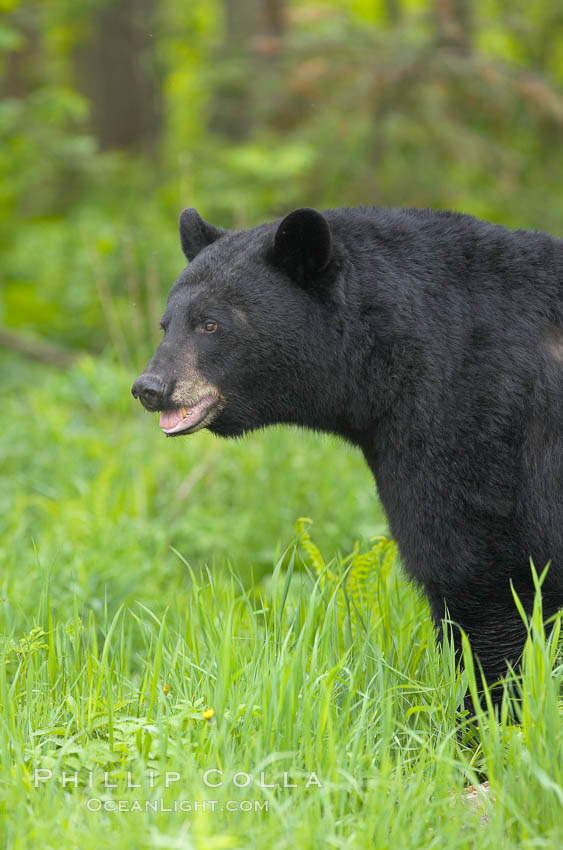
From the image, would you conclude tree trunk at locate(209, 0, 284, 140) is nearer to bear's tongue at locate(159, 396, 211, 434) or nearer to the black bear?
the black bear

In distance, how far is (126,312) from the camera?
9.26m

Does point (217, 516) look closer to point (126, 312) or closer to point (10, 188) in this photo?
point (126, 312)

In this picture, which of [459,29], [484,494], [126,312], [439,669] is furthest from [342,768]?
[459,29]

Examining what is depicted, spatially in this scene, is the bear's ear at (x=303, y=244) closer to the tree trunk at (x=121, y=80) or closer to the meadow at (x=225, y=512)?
the meadow at (x=225, y=512)

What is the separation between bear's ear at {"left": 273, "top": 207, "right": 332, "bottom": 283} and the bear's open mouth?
0.55 metres

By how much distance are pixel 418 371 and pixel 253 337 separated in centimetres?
60

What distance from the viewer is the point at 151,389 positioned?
325cm

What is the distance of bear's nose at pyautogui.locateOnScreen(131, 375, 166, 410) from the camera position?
3252 millimetres

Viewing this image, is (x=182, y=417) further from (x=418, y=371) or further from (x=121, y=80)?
(x=121, y=80)

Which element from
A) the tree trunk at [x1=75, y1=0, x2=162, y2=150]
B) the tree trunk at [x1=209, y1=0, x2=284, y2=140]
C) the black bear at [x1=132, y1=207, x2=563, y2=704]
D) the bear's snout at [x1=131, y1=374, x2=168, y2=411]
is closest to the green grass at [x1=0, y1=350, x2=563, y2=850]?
the black bear at [x1=132, y1=207, x2=563, y2=704]

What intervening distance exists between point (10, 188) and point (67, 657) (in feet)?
29.4

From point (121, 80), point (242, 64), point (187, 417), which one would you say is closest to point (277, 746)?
point (187, 417)

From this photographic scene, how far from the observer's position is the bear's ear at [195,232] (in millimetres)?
3727

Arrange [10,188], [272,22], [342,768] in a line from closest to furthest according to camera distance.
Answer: [342,768] < [10,188] < [272,22]
